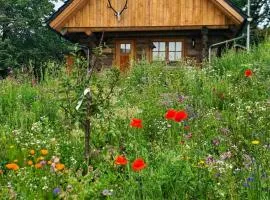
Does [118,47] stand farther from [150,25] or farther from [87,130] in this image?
[87,130]

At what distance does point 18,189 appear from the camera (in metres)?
4.21

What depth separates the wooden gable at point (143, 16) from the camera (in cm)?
1852

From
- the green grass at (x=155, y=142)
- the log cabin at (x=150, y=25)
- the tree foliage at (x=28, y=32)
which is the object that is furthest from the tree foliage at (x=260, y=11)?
the green grass at (x=155, y=142)

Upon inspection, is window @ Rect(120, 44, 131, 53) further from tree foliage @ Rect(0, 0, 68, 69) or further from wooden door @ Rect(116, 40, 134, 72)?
tree foliage @ Rect(0, 0, 68, 69)

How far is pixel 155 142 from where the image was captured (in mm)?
5480

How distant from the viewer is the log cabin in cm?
1855

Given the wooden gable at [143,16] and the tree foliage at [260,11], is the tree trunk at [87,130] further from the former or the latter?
the tree foliage at [260,11]

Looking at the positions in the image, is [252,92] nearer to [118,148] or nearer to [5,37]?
[118,148]

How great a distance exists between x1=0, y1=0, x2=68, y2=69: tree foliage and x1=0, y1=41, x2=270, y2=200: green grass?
28024 millimetres

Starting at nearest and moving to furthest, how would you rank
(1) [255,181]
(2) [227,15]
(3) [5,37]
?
(1) [255,181]
(2) [227,15]
(3) [5,37]

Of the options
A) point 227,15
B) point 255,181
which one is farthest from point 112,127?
point 227,15

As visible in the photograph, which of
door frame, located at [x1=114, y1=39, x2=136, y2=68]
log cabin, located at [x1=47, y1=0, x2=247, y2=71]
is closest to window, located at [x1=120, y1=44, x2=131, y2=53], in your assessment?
log cabin, located at [x1=47, y1=0, x2=247, y2=71]

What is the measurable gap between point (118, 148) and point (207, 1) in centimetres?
1424

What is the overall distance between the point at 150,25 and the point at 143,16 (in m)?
0.55
